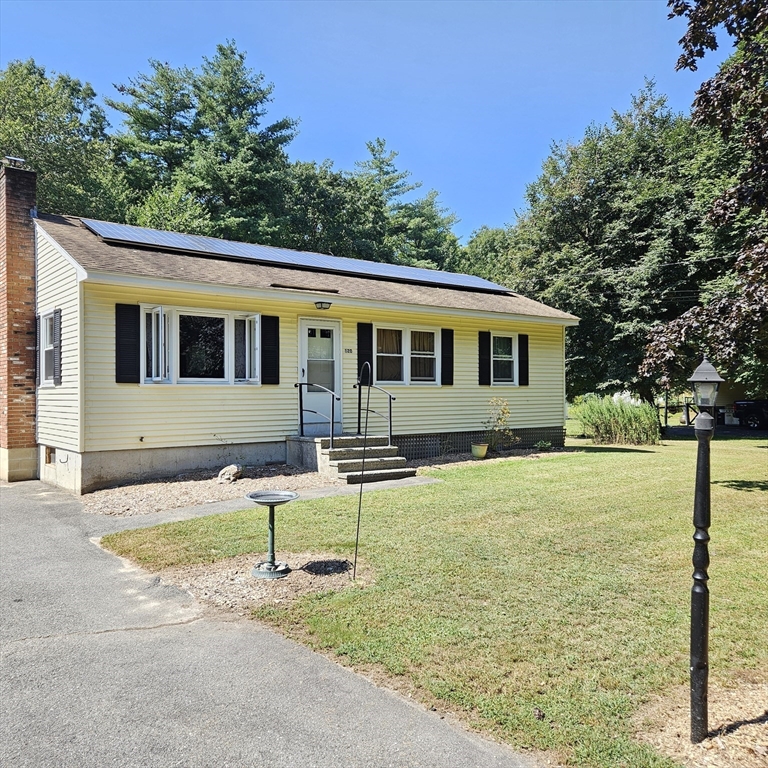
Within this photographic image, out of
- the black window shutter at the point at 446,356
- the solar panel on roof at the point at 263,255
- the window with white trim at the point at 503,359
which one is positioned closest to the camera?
the solar panel on roof at the point at 263,255

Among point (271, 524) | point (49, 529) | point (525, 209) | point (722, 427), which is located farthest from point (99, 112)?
point (722, 427)

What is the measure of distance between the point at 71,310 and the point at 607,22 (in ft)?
39.0

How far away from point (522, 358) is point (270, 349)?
22.5 feet

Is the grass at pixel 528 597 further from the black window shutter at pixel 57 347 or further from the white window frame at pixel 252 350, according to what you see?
the black window shutter at pixel 57 347

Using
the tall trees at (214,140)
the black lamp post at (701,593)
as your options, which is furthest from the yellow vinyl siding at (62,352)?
the tall trees at (214,140)

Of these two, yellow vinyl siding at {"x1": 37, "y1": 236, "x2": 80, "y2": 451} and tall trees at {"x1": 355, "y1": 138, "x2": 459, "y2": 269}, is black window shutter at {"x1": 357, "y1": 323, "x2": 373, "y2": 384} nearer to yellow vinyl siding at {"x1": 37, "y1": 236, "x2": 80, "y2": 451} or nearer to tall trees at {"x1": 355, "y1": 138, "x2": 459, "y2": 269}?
yellow vinyl siding at {"x1": 37, "y1": 236, "x2": 80, "y2": 451}

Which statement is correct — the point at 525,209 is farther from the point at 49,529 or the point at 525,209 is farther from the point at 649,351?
the point at 49,529

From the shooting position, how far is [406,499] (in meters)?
8.14

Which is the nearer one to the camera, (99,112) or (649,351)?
(649,351)

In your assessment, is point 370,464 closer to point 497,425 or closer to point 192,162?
point 497,425

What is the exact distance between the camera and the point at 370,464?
10.0 metres

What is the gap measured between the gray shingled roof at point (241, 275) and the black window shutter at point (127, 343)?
0.74 metres

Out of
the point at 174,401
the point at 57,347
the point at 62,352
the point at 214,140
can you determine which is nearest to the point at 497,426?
the point at 174,401

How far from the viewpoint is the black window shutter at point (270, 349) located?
10781mm
